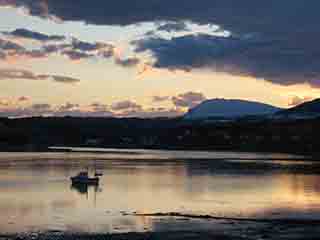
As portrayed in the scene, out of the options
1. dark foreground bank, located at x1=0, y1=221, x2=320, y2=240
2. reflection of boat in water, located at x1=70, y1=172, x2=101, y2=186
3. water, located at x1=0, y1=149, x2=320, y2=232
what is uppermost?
reflection of boat in water, located at x1=70, y1=172, x2=101, y2=186

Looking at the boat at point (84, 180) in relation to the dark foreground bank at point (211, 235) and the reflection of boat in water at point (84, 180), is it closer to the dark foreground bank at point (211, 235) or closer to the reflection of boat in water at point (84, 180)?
the reflection of boat in water at point (84, 180)

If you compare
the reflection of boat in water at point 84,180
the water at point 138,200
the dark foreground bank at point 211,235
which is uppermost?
the reflection of boat in water at point 84,180

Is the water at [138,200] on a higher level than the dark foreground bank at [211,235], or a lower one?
higher

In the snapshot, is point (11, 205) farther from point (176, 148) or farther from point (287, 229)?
point (176, 148)

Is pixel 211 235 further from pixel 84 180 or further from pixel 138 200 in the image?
pixel 84 180

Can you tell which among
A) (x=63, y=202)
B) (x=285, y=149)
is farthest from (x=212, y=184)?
(x=285, y=149)

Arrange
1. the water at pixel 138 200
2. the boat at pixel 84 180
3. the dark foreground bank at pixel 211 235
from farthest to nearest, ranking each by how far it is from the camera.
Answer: the boat at pixel 84 180 → the water at pixel 138 200 → the dark foreground bank at pixel 211 235

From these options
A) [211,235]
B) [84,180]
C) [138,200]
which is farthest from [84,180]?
[211,235]

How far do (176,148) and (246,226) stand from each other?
532ft

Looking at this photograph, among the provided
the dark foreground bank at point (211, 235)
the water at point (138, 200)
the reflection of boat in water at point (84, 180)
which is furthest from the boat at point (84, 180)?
the dark foreground bank at point (211, 235)

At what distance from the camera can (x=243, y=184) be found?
5972 centimetres

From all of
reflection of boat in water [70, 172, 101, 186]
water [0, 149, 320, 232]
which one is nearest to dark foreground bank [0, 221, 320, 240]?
water [0, 149, 320, 232]

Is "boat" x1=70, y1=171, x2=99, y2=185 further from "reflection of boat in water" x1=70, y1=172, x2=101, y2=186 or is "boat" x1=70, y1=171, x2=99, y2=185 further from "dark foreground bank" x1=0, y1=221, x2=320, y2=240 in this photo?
"dark foreground bank" x1=0, y1=221, x2=320, y2=240

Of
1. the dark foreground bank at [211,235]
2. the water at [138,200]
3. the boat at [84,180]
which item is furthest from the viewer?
the boat at [84,180]
